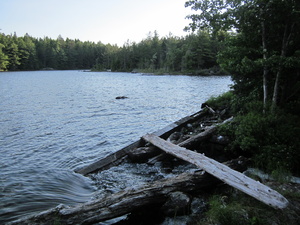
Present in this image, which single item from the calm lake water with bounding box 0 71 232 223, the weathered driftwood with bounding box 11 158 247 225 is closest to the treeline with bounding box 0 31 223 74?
the calm lake water with bounding box 0 71 232 223

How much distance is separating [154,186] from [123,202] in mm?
930

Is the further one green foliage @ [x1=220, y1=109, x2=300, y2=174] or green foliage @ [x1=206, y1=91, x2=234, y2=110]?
green foliage @ [x1=206, y1=91, x2=234, y2=110]

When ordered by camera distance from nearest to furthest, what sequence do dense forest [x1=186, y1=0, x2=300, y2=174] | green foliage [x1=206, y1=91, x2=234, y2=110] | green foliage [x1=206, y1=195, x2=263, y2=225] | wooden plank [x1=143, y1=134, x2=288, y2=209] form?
green foliage [x1=206, y1=195, x2=263, y2=225]
wooden plank [x1=143, y1=134, x2=288, y2=209]
dense forest [x1=186, y1=0, x2=300, y2=174]
green foliage [x1=206, y1=91, x2=234, y2=110]

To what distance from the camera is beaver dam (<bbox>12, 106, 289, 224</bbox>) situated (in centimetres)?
515

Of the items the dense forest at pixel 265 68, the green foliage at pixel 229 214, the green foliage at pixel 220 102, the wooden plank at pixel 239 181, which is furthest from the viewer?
the green foliage at pixel 220 102

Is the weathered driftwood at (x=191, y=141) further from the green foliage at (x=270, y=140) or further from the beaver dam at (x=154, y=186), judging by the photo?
the green foliage at (x=270, y=140)

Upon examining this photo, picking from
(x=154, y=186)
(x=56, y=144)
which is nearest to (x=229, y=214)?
(x=154, y=186)

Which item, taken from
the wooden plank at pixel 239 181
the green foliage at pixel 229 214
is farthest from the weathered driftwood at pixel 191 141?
the green foliage at pixel 229 214

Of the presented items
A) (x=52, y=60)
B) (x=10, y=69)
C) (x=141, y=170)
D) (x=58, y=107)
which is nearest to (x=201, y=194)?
(x=141, y=170)

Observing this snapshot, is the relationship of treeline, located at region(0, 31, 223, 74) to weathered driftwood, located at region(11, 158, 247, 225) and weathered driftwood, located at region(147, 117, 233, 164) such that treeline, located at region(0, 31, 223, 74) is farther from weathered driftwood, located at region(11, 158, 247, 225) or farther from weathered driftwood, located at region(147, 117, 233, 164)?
weathered driftwood, located at region(11, 158, 247, 225)

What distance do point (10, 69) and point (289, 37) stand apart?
145 meters

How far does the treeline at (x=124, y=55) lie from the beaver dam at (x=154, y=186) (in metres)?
40.8

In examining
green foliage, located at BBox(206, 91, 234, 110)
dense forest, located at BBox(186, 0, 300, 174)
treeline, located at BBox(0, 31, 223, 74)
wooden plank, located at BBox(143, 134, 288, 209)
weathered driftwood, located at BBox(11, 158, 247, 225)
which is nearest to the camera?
wooden plank, located at BBox(143, 134, 288, 209)

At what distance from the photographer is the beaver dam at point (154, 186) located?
515 centimetres
